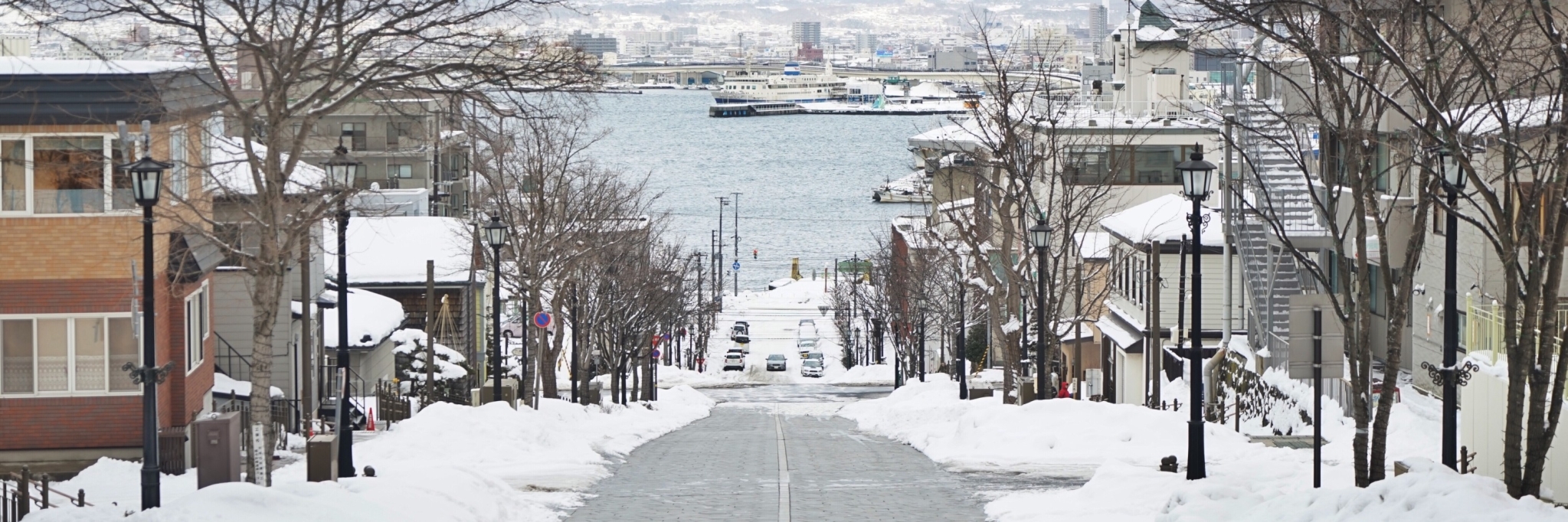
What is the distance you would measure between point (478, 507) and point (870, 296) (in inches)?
→ 2944

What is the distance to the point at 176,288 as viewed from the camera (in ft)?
81.5

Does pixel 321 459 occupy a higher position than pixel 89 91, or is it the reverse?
pixel 89 91

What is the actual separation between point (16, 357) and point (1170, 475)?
16.2m

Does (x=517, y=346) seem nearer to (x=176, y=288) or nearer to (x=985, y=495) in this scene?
(x=176, y=288)

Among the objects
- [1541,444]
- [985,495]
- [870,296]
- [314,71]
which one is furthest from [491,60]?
[870,296]

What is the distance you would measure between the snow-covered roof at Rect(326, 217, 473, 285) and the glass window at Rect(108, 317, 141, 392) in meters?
24.7

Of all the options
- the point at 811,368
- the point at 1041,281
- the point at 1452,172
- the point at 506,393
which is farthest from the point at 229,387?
the point at 811,368

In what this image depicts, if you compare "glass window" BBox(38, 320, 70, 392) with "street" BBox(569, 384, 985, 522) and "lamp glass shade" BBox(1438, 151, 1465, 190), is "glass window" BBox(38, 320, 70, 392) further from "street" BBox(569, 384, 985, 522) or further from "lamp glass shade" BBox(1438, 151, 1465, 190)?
"lamp glass shade" BBox(1438, 151, 1465, 190)

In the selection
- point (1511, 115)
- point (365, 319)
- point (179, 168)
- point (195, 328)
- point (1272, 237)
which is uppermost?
point (1511, 115)

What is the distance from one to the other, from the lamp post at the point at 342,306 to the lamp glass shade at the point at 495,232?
21.3ft

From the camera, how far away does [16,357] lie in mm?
23578

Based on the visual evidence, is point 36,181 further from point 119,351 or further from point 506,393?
point 506,393

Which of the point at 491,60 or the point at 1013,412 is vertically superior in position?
the point at 491,60

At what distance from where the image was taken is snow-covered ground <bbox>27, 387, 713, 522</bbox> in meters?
14.9
